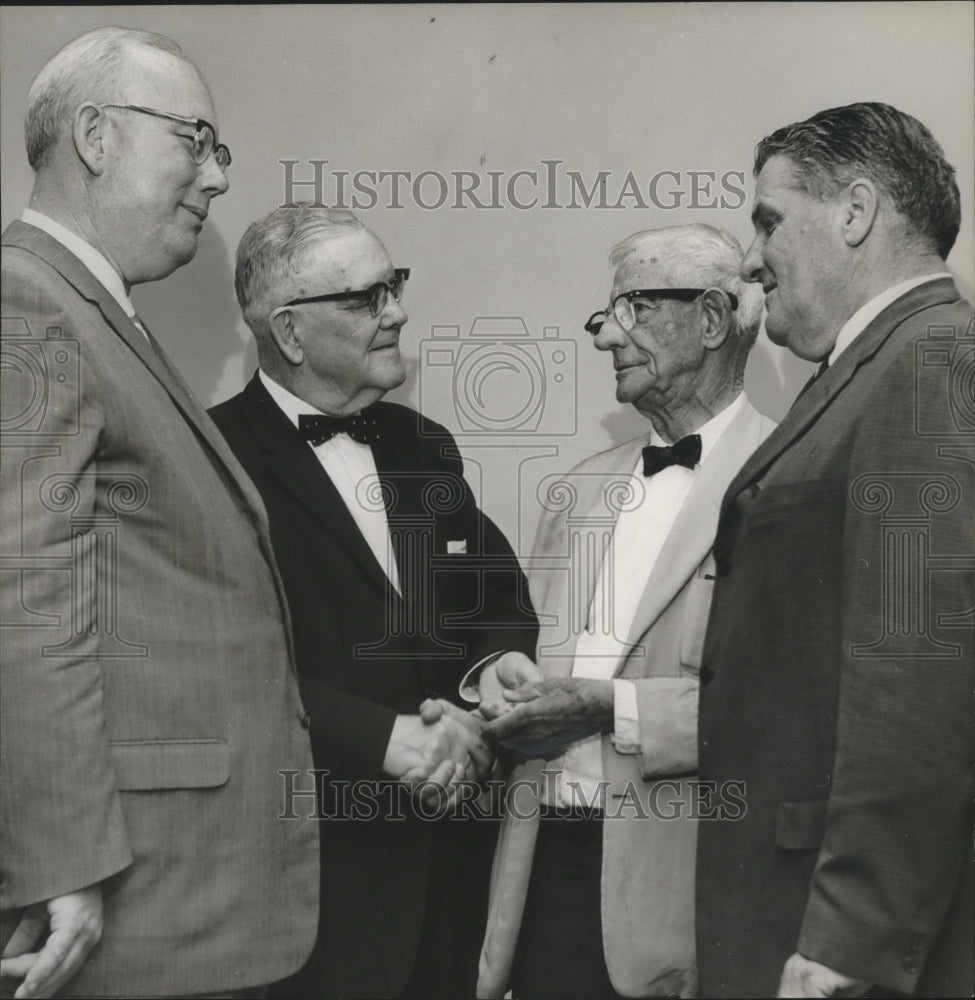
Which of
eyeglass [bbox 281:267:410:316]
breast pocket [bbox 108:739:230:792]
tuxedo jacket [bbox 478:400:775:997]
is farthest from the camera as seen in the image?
eyeglass [bbox 281:267:410:316]

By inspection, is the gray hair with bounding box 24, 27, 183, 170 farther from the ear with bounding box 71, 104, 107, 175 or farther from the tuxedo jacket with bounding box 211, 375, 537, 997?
the tuxedo jacket with bounding box 211, 375, 537, 997

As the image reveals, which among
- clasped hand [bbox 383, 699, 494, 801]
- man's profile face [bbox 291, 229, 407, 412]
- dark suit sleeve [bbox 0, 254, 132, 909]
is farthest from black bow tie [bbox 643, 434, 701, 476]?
dark suit sleeve [bbox 0, 254, 132, 909]

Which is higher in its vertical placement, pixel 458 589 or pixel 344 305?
pixel 344 305

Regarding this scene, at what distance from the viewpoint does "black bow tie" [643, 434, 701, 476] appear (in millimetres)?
3586

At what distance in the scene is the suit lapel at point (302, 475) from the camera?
3588 mm

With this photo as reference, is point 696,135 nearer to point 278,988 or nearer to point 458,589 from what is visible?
point 458,589

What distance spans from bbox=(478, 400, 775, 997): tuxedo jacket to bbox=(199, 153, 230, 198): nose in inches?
42.8

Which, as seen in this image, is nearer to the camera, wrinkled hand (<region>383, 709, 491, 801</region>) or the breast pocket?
the breast pocket

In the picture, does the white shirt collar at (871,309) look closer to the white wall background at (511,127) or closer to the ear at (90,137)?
the white wall background at (511,127)

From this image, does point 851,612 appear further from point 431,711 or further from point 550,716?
point 431,711

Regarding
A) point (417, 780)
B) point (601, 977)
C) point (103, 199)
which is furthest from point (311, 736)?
point (103, 199)

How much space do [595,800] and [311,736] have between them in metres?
0.67

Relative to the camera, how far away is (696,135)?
375 cm

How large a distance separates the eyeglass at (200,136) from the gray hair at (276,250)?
19cm
